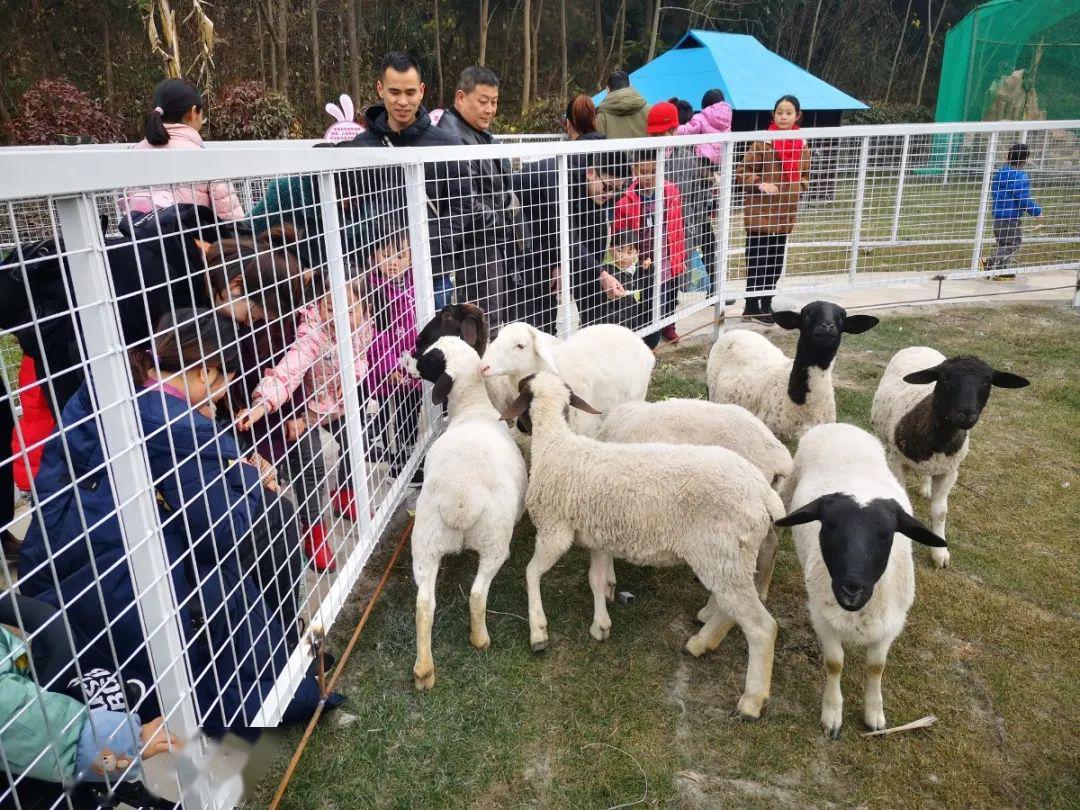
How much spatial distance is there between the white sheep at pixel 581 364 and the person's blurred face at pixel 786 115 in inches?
158

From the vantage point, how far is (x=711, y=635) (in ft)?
10.5

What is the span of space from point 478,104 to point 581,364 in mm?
1839

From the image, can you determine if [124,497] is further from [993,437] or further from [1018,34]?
[1018,34]

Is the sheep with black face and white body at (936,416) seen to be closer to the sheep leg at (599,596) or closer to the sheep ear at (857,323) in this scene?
the sheep ear at (857,323)

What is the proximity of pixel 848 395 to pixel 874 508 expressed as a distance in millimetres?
3556

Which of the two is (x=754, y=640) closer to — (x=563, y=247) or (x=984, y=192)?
(x=563, y=247)

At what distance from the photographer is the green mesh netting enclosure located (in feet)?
54.2

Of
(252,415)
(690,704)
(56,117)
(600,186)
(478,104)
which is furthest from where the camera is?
(56,117)

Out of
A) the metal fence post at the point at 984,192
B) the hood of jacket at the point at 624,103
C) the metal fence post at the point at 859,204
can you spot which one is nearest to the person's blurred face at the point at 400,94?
the hood of jacket at the point at 624,103

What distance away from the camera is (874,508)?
273 centimetres

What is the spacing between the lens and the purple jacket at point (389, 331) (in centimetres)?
360

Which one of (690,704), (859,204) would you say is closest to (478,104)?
(690,704)

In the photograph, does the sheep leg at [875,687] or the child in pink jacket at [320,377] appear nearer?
the child in pink jacket at [320,377]

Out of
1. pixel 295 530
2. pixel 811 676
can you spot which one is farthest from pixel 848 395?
pixel 295 530
